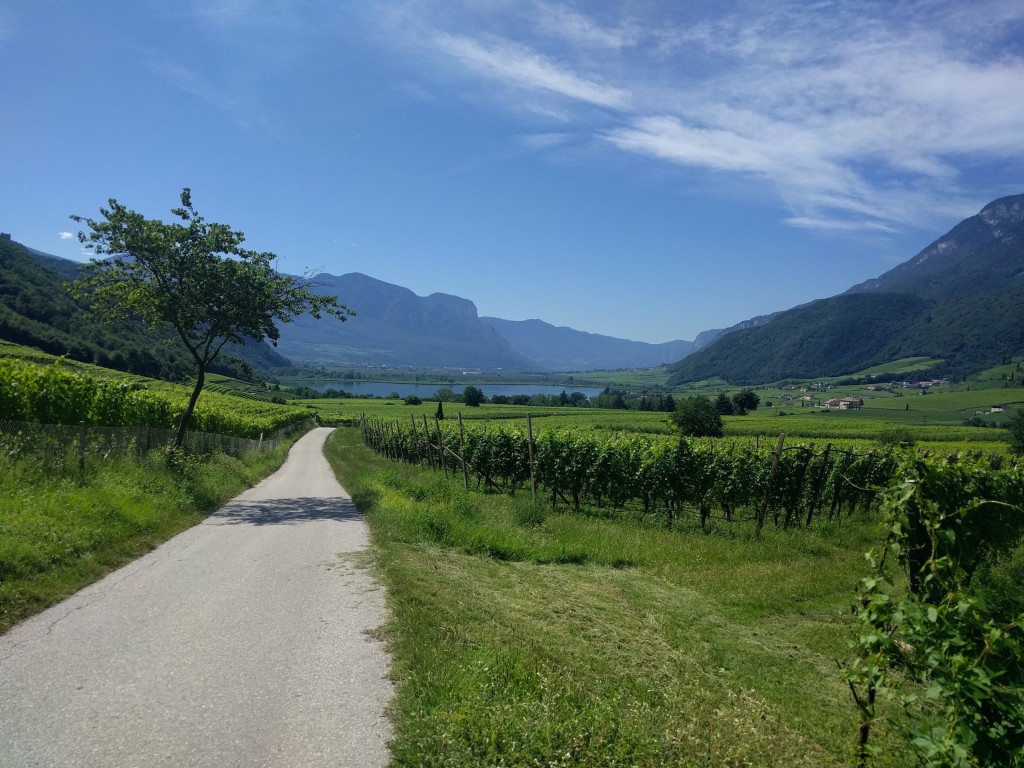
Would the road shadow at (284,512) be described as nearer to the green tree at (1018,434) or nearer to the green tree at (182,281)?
the green tree at (182,281)

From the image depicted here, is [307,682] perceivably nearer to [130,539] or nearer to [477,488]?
[130,539]

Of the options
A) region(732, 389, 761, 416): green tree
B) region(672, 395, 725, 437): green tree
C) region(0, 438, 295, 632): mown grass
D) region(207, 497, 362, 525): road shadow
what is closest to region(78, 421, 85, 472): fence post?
region(0, 438, 295, 632): mown grass

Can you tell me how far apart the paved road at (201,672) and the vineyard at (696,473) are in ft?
30.7

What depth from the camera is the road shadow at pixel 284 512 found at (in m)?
13.3

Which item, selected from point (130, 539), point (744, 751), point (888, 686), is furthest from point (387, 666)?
point (130, 539)

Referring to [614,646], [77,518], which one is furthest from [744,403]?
[77,518]

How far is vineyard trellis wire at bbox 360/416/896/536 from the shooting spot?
15.9 m

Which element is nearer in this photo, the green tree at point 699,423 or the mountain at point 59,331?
the green tree at point 699,423

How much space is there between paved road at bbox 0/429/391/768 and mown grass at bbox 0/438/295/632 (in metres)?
0.35

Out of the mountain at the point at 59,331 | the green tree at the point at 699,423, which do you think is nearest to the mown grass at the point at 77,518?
the green tree at the point at 699,423

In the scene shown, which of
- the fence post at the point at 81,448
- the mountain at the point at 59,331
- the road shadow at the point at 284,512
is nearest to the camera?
the fence post at the point at 81,448

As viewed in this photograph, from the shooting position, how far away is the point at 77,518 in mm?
8758

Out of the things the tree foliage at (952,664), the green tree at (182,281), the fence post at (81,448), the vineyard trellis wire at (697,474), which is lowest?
the vineyard trellis wire at (697,474)

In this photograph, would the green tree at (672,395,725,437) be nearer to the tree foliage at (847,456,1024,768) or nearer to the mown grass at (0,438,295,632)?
the mown grass at (0,438,295,632)
